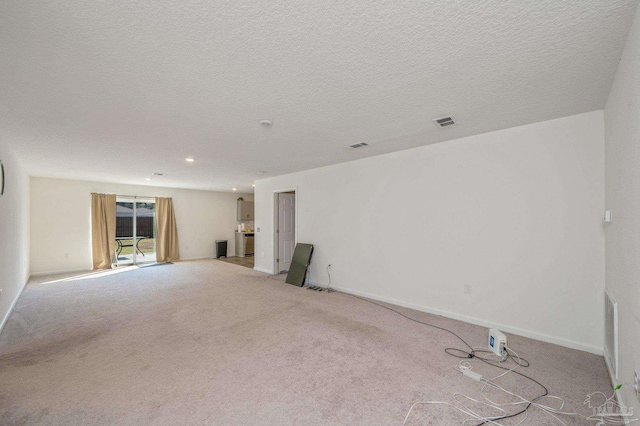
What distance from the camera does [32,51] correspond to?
1700 millimetres

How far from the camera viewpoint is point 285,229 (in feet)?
22.5

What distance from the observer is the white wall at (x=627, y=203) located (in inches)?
58.7

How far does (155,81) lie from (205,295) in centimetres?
379

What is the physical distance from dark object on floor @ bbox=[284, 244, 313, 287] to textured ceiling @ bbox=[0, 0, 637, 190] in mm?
2845

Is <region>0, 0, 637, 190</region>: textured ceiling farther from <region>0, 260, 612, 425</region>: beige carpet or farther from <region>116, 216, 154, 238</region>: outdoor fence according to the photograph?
<region>116, 216, 154, 238</region>: outdoor fence

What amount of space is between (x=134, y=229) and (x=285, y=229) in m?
4.93

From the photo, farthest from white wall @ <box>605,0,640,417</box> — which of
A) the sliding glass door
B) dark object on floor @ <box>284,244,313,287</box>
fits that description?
the sliding glass door

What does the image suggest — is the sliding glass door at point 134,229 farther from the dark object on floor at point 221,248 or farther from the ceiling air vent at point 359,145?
the ceiling air vent at point 359,145

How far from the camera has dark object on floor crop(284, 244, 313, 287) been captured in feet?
18.0

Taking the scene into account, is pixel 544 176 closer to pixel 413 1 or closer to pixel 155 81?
pixel 413 1

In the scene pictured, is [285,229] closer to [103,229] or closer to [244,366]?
[244,366]

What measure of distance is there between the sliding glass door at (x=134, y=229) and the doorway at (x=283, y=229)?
459cm

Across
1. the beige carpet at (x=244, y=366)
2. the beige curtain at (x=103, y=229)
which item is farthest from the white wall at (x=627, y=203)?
the beige curtain at (x=103, y=229)

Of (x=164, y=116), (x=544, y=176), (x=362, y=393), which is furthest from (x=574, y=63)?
(x=164, y=116)
